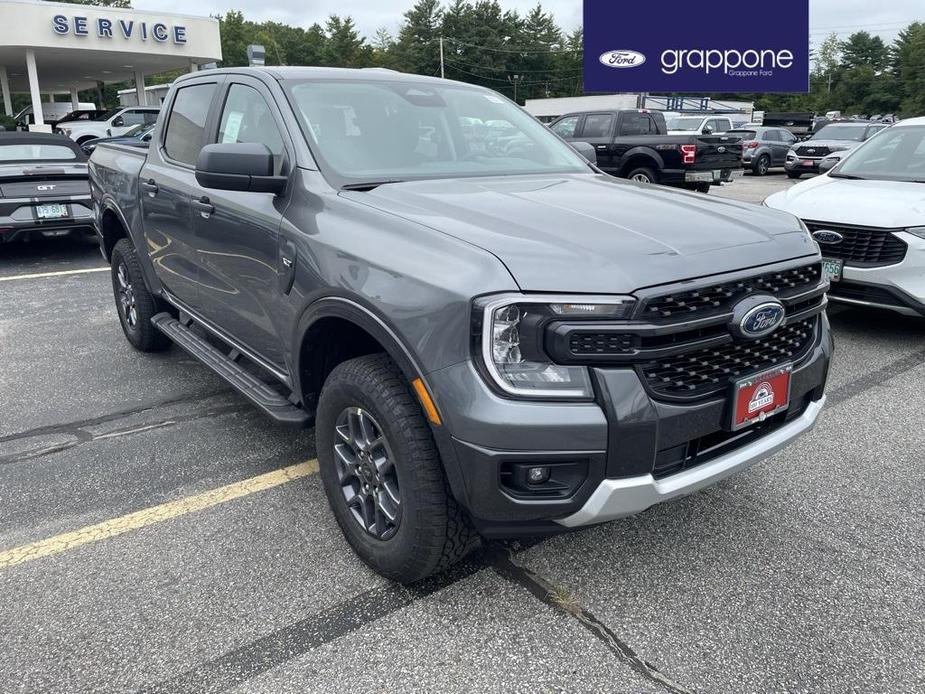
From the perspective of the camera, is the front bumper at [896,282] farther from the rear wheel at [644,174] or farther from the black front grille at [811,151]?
the black front grille at [811,151]

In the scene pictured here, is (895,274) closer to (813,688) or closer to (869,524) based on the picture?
(869,524)

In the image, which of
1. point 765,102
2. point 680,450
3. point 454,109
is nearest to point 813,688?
point 680,450

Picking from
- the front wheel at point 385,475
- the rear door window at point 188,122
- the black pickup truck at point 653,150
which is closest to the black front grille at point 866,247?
the front wheel at point 385,475

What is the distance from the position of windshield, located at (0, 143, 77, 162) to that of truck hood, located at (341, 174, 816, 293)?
792cm

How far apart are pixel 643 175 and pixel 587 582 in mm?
12562

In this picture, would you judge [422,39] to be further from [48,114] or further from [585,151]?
[585,151]

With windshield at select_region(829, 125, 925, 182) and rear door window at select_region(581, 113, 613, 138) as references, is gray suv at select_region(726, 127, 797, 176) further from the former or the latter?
windshield at select_region(829, 125, 925, 182)

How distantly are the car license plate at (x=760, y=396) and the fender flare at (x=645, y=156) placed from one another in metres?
12.0

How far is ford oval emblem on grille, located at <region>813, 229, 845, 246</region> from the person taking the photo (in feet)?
18.1

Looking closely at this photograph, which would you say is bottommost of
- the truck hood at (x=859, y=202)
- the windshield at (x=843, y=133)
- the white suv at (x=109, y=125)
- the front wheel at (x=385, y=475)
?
the front wheel at (x=385, y=475)

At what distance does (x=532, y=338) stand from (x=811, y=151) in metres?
22.1

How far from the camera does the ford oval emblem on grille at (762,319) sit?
238 centimetres

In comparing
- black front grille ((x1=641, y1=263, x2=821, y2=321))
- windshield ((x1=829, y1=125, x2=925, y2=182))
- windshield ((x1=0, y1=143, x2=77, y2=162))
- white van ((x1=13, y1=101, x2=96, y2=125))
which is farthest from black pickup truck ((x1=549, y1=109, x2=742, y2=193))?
white van ((x1=13, y1=101, x2=96, y2=125))

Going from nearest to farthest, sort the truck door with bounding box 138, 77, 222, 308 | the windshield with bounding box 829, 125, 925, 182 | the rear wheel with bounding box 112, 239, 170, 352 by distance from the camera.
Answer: the truck door with bounding box 138, 77, 222, 308 < the rear wheel with bounding box 112, 239, 170, 352 < the windshield with bounding box 829, 125, 925, 182
